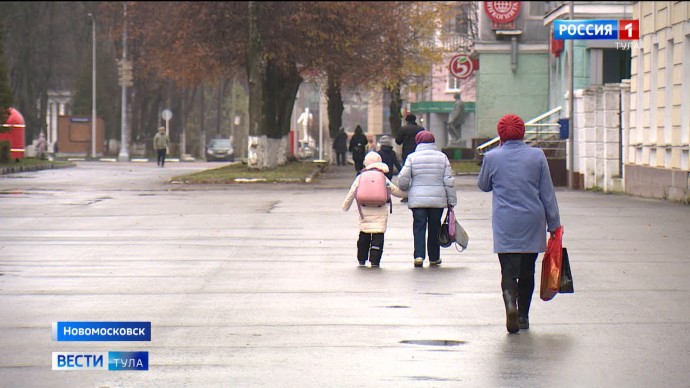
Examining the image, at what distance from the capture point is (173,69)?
54.0 m

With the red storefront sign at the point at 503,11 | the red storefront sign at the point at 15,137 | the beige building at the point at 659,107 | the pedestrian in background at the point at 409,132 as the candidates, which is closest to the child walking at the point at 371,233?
the pedestrian in background at the point at 409,132

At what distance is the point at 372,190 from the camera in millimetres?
15805

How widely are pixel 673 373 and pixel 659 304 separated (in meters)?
3.45

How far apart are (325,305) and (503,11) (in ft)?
140

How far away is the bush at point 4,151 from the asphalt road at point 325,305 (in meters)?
28.8

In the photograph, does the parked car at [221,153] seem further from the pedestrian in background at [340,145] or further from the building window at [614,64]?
the building window at [614,64]

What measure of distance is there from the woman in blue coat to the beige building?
1747cm

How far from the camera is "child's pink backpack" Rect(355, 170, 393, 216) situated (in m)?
Result: 15.8

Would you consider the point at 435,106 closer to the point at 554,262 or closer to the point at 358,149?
the point at 358,149

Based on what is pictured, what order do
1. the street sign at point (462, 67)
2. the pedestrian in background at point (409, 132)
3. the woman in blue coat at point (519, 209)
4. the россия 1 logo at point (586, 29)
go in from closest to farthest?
the woman in blue coat at point (519, 209) < the pedestrian in background at point (409, 132) < the россия 1 logo at point (586, 29) < the street sign at point (462, 67)

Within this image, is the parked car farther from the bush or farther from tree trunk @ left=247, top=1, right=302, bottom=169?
the bush

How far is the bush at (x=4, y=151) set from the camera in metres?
51.4

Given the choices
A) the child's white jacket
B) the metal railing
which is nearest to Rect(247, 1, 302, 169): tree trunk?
the metal railing

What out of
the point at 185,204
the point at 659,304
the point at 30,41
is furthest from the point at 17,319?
the point at 30,41
